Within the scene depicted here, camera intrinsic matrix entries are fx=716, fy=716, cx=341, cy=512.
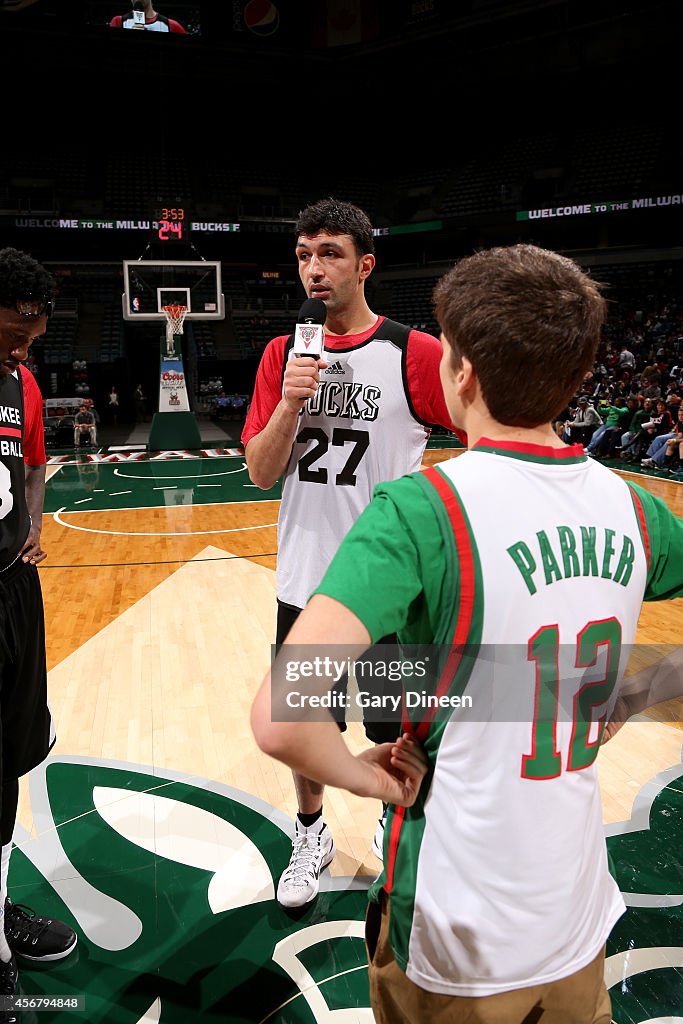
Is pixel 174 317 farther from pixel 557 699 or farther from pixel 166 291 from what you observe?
pixel 557 699

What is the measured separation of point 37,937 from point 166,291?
554 inches

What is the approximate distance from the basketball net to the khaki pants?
46.5 feet

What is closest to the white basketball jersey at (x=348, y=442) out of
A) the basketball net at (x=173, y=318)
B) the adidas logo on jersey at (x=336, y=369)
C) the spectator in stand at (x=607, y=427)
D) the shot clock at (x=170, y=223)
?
the adidas logo on jersey at (x=336, y=369)

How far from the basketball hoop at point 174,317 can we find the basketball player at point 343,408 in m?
12.7

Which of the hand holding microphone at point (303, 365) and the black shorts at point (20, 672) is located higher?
the hand holding microphone at point (303, 365)

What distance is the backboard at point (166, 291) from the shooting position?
48.2 ft

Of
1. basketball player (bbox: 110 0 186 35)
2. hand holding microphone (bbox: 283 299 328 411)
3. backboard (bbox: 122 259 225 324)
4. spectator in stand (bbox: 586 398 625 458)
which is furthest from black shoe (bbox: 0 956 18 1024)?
basketball player (bbox: 110 0 186 35)

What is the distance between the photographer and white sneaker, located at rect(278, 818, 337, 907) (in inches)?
93.3

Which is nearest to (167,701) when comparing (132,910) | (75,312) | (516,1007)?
(132,910)

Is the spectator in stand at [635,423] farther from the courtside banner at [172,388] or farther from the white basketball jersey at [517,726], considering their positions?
the white basketball jersey at [517,726]

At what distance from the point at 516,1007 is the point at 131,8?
27.2m

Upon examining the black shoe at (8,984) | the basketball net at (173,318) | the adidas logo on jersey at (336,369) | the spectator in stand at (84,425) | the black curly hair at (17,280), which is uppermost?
the basketball net at (173,318)

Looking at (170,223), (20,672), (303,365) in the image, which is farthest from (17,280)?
(170,223)

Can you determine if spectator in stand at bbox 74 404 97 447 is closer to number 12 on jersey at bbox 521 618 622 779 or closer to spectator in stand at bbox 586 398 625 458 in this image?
spectator in stand at bbox 586 398 625 458
